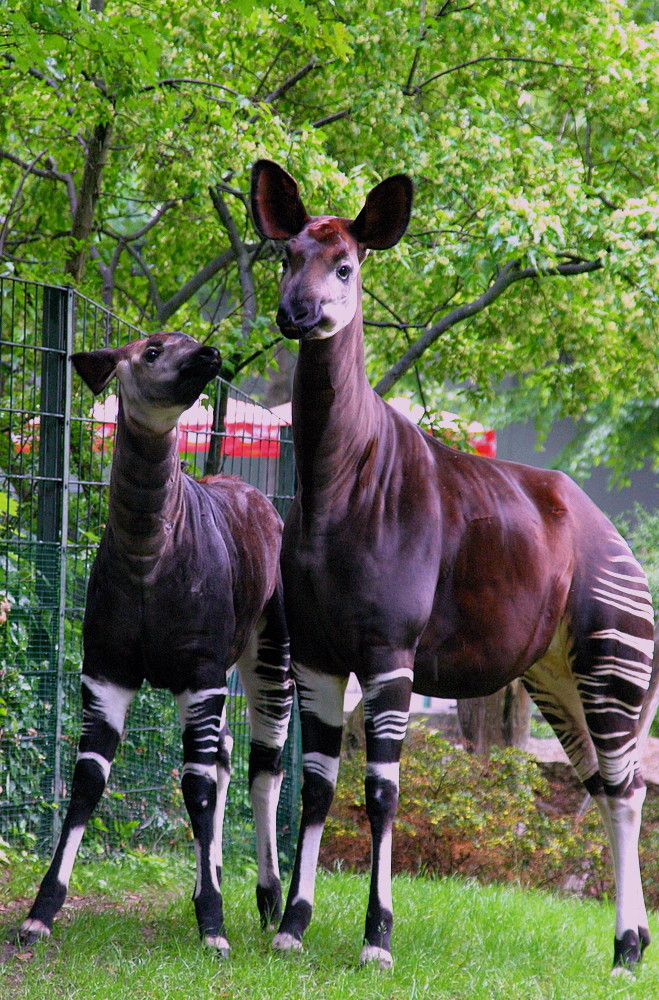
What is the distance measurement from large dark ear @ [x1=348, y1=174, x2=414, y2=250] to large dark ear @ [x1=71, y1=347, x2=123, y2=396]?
1.05 meters

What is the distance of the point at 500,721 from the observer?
930 cm

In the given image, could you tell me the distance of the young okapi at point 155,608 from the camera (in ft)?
13.7

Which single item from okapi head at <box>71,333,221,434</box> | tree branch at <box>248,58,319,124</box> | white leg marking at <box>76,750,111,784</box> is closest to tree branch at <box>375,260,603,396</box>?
tree branch at <box>248,58,319,124</box>

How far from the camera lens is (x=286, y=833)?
753 centimetres

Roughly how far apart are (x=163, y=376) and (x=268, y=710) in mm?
1915

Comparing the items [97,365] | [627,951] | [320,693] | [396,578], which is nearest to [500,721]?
[627,951]

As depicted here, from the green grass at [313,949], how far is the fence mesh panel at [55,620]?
1.59 ft

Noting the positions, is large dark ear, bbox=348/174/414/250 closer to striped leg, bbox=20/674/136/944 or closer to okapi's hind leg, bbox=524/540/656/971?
okapi's hind leg, bbox=524/540/656/971

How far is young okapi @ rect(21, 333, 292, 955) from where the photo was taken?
4.18 meters

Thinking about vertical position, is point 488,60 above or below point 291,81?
above

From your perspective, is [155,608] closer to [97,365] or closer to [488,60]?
[97,365]

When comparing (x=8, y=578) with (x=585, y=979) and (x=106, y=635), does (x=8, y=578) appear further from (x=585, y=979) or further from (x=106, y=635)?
(x=585, y=979)

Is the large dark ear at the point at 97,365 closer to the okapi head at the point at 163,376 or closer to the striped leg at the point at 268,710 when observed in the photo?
the okapi head at the point at 163,376

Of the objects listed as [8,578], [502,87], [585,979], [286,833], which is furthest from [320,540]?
[502,87]
